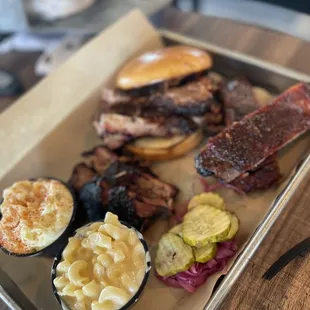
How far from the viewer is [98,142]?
2807 millimetres

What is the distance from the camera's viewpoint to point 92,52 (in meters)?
3.07

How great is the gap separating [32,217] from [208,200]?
91 centimetres

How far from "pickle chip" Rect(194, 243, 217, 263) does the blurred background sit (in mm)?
2285

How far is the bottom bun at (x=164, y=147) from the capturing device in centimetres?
252

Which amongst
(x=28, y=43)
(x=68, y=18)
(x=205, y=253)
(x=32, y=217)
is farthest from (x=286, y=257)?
(x=28, y=43)

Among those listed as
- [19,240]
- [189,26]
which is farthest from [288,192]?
[189,26]

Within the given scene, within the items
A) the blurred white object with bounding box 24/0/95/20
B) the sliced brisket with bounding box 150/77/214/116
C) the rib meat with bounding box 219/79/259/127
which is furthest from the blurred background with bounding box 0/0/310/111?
the sliced brisket with bounding box 150/77/214/116

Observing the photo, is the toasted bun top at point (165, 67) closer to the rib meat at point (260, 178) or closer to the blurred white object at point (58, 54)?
the rib meat at point (260, 178)

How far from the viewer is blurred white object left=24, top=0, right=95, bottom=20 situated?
3773 millimetres

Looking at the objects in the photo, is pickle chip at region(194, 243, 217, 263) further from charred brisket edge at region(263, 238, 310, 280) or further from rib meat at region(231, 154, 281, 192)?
rib meat at region(231, 154, 281, 192)

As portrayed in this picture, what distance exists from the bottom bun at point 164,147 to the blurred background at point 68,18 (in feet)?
4.66

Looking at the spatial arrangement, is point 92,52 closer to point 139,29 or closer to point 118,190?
point 139,29

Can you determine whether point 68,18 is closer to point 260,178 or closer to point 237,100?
point 237,100

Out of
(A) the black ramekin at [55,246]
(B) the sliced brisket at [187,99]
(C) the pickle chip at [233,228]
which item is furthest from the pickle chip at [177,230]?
(B) the sliced brisket at [187,99]
